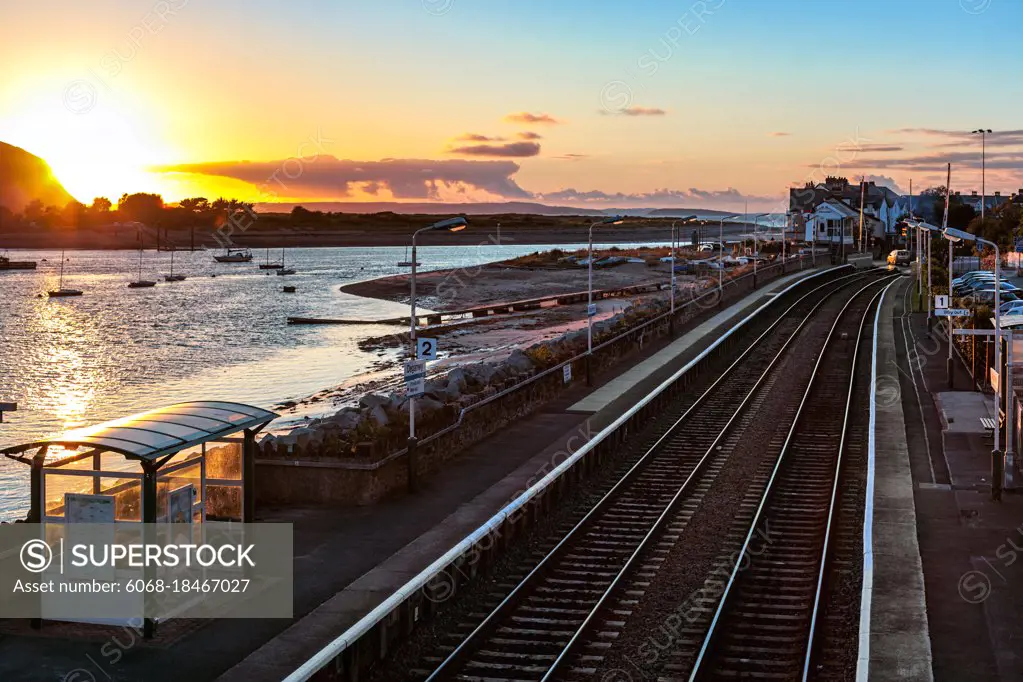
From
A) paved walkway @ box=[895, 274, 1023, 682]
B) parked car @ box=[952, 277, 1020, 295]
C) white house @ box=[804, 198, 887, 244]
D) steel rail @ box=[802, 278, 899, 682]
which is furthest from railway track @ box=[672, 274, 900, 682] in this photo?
white house @ box=[804, 198, 887, 244]

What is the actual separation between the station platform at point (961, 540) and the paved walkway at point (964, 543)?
0.05ft

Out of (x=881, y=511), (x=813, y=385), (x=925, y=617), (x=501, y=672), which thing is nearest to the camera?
(x=501, y=672)

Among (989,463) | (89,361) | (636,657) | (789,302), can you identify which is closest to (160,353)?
(89,361)

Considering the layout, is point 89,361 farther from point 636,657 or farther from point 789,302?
point 636,657

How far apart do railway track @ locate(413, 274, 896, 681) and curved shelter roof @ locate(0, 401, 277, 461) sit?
512cm

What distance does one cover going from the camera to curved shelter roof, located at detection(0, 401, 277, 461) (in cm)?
1585

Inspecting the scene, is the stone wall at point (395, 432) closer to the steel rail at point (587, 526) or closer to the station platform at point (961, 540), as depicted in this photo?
the steel rail at point (587, 526)

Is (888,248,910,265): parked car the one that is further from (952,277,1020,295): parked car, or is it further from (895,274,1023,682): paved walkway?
(895,274,1023,682): paved walkway

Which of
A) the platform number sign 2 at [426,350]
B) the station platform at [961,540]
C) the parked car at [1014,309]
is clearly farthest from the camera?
the parked car at [1014,309]

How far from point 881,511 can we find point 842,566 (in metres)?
2.91

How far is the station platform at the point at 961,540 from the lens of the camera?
47.8ft

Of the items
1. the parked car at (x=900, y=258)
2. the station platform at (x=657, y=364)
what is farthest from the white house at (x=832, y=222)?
the station platform at (x=657, y=364)

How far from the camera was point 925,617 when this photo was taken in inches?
619

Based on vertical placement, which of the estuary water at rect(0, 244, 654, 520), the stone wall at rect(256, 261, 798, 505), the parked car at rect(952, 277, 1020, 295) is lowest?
the estuary water at rect(0, 244, 654, 520)
